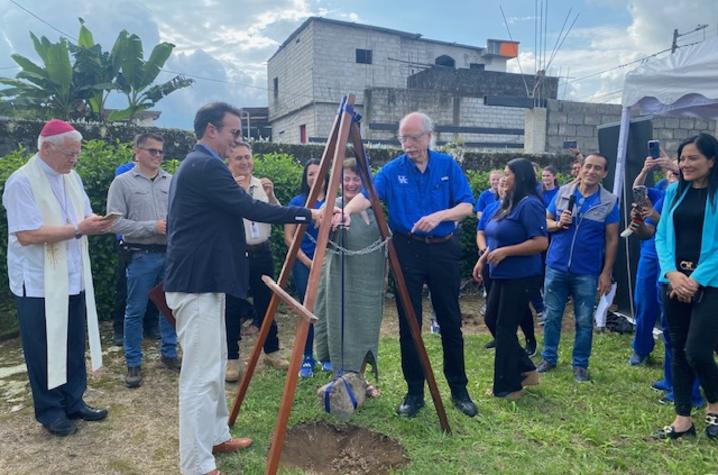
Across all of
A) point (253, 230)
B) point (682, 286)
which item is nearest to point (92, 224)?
point (253, 230)

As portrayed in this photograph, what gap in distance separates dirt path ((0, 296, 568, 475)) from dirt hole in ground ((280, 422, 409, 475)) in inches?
31.4

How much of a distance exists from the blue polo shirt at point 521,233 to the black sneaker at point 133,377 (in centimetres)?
317

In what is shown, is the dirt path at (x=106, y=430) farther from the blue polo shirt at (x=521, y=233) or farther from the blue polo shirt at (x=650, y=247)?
the blue polo shirt at (x=650, y=247)

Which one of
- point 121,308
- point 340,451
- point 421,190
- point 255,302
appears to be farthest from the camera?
point 121,308

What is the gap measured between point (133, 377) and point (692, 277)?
4416 millimetres

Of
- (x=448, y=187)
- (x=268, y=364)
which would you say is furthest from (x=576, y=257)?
(x=268, y=364)

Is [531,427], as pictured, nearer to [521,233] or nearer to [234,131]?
[521,233]

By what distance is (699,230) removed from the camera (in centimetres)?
353

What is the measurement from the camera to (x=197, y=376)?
295 cm

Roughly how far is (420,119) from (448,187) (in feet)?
1.79

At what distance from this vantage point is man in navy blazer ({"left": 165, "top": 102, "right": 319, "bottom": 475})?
2.90 m

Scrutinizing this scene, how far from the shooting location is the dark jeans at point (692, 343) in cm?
336

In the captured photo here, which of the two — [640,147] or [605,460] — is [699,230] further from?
[640,147]

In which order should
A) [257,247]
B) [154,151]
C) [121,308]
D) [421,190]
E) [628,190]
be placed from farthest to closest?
[628,190], [121,308], [257,247], [154,151], [421,190]
